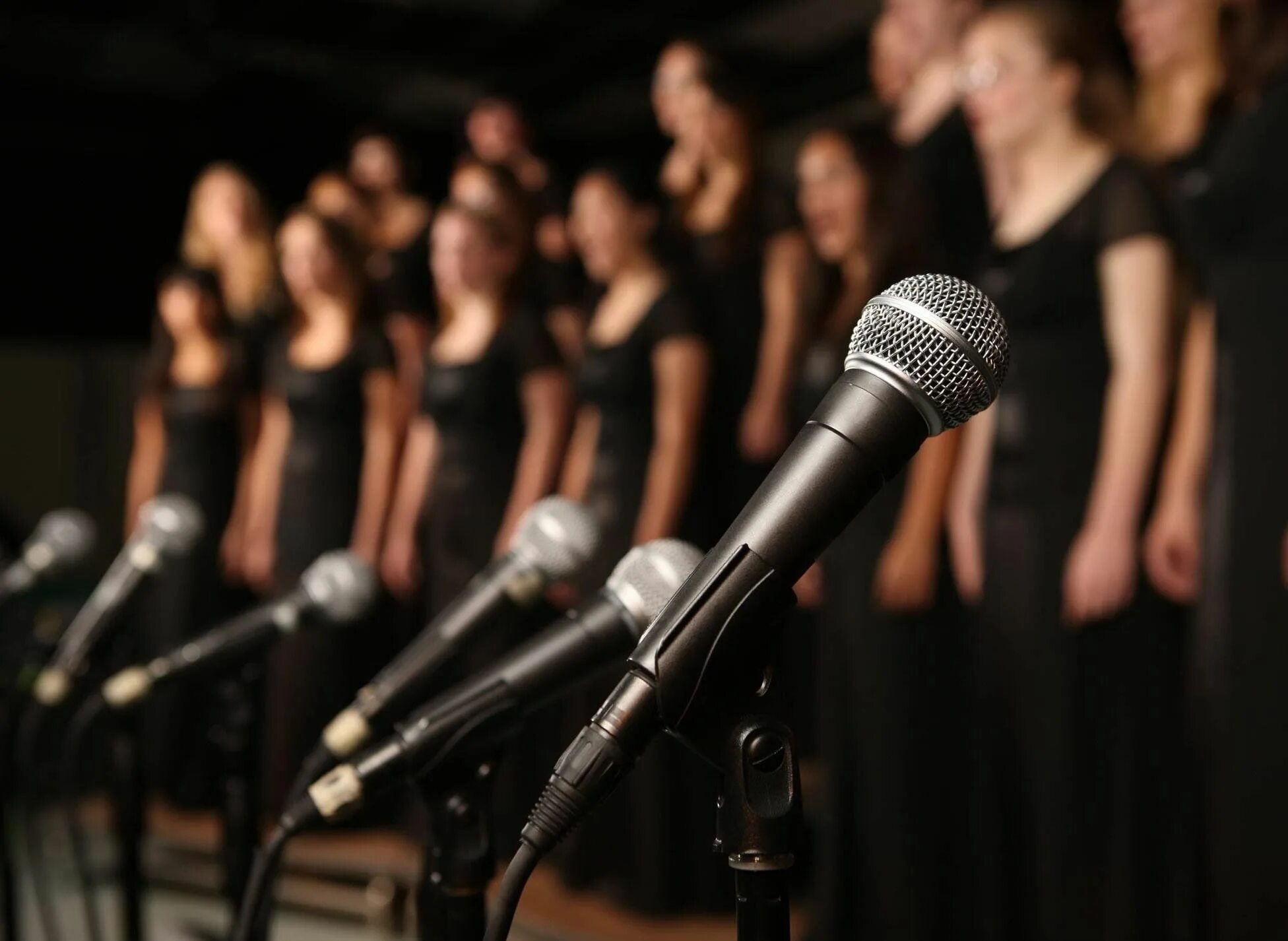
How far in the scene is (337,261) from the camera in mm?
3668

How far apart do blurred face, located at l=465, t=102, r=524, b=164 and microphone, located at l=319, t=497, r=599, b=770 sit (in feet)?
9.49

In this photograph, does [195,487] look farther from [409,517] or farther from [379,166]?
[379,166]

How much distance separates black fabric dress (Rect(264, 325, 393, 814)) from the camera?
3678 millimetres

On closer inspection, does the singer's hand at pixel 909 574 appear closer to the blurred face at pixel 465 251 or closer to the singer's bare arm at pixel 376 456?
the blurred face at pixel 465 251

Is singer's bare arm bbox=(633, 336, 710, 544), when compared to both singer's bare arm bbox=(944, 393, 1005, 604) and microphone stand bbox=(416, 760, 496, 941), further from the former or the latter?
microphone stand bbox=(416, 760, 496, 941)

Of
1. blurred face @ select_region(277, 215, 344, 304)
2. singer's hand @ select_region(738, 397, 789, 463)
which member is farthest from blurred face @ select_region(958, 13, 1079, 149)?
blurred face @ select_region(277, 215, 344, 304)

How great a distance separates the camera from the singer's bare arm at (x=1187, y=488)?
1985mm

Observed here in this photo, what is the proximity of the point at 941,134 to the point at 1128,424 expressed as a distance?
0.76m

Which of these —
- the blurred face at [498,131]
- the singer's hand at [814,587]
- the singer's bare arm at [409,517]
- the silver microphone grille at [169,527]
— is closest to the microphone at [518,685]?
the silver microphone grille at [169,527]

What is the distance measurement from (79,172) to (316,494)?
3.06 metres

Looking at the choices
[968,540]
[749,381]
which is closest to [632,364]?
[749,381]

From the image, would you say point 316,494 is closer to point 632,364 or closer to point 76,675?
point 632,364

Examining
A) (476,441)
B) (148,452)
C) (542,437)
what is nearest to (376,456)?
(476,441)

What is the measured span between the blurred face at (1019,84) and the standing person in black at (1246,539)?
283 millimetres
